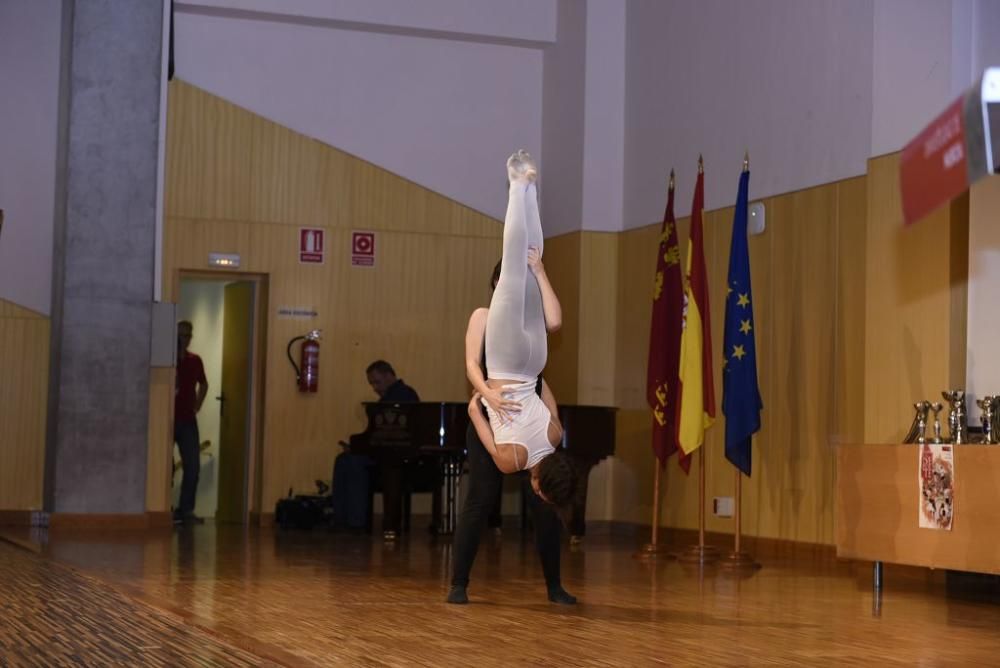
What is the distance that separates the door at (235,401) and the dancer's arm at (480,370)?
5975 millimetres

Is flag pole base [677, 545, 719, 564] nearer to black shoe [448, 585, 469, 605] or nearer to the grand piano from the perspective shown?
the grand piano

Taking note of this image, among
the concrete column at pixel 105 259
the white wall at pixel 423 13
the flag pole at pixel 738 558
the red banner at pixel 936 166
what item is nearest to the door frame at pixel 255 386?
the concrete column at pixel 105 259

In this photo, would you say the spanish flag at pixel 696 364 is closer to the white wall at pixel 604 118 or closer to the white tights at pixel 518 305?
the white wall at pixel 604 118

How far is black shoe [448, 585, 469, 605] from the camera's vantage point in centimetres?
536

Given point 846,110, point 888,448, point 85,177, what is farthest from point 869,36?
point 85,177

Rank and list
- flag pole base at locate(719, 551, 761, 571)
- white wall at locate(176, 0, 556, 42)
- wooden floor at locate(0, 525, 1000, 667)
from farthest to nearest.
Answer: white wall at locate(176, 0, 556, 42)
flag pole base at locate(719, 551, 761, 571)
wooden floor at locate(0, 525, 1000, 667)

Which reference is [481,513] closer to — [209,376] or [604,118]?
[604,118]

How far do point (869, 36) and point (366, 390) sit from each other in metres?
4.80

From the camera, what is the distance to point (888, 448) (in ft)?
20.9

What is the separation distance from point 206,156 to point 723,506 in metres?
4.56

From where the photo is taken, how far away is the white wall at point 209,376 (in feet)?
39.2

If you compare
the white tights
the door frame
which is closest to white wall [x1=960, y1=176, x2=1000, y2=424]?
the white tights

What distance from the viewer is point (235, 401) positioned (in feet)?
37.0

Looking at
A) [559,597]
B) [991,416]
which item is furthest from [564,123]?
[559,597]
